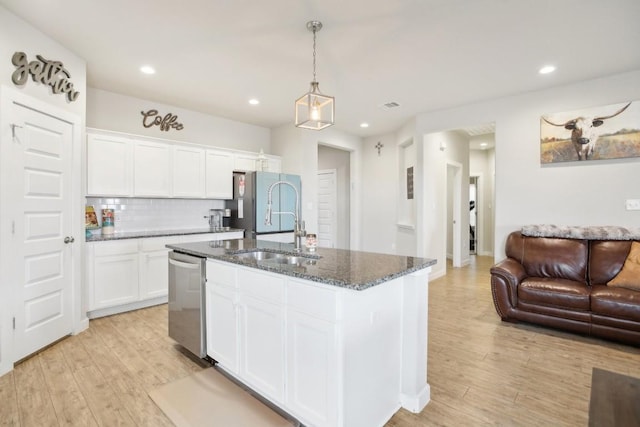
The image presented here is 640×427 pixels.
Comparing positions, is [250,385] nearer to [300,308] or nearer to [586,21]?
[300,308]

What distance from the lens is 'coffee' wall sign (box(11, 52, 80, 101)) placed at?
2504mm

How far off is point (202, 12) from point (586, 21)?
302 cm

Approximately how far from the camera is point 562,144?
12.6ft

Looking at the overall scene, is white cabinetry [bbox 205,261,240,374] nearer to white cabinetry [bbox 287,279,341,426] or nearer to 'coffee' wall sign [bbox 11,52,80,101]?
white cabinetry [bbox 287,279,341,426]

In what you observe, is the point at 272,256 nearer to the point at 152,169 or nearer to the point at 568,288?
the point at 152,169

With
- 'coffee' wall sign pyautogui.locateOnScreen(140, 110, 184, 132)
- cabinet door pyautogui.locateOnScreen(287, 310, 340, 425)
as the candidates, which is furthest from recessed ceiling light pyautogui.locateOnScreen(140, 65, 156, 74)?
cabinet door pyautogui.locateOnScreen(287, 310, 340, 425)

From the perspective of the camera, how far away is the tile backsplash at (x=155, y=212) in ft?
13.5

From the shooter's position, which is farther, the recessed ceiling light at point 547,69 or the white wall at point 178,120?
the white wall at point 178,120

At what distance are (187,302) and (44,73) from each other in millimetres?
2326

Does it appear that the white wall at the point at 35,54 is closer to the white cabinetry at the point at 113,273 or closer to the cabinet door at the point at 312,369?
the white cabinetry at the point at 113,273

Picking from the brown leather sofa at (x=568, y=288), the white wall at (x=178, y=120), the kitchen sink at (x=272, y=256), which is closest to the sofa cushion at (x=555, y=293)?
the brown leather sofa at (x=568, y=288)

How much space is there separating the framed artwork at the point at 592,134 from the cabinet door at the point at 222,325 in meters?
4.08

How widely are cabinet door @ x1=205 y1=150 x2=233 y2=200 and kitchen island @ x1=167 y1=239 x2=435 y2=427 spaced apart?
2683mm

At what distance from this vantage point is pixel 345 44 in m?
2.85
